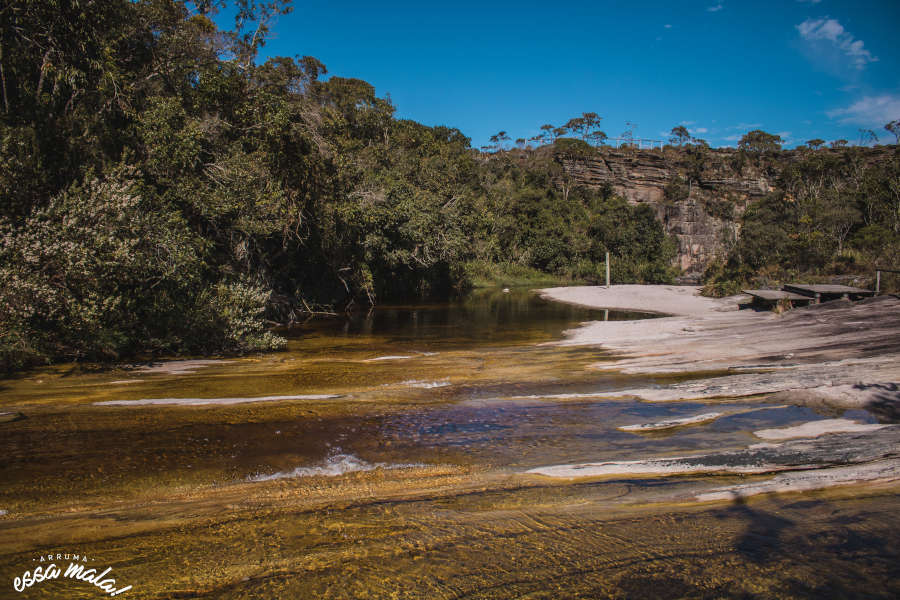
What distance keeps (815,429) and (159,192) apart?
15682 mm

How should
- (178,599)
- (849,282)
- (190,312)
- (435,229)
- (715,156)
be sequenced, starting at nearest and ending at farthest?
(178,599), (190,312), (849,282), (435,229), (715,156)

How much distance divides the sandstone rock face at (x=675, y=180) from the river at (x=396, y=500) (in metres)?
64.5

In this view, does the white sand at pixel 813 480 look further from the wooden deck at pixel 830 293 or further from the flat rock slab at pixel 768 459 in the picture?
the wooden deck at pixel 830 293

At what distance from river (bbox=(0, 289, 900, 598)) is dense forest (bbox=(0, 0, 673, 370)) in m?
1.90

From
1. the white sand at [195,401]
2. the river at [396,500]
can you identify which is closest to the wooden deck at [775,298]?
the river at [396,500]

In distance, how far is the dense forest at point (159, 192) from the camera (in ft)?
31.2

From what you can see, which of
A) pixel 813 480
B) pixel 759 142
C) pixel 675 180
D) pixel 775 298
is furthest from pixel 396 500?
pixel 759 142

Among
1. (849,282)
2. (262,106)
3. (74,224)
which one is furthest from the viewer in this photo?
(849,282)

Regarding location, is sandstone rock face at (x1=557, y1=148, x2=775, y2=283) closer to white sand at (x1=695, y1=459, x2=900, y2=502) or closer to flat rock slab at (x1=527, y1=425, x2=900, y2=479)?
flat rock slab at (x1=527, y1=425, x2=900, y2=479)

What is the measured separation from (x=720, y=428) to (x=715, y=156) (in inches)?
3520

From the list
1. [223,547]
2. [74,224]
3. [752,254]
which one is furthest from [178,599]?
[752,254]

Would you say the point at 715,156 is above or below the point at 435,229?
above

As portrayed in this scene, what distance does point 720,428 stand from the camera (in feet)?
22.2

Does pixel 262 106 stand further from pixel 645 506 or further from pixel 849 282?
pixel 849 282
